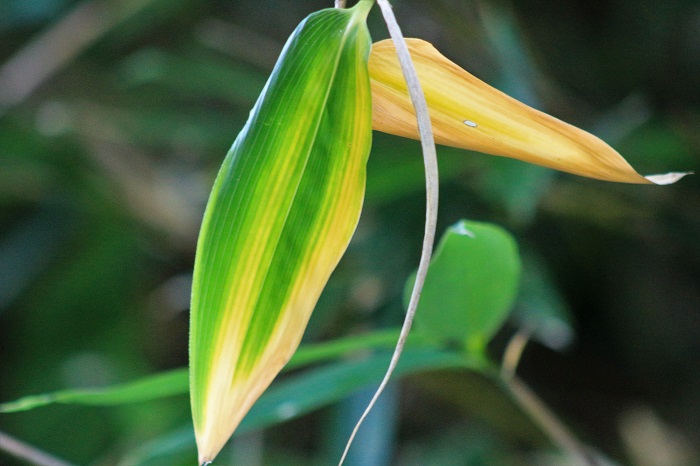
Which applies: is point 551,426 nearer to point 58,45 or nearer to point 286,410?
point 286,410

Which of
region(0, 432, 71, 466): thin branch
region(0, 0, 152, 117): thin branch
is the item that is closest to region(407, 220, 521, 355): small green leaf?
region(0, 432, 71, 466): thin branch

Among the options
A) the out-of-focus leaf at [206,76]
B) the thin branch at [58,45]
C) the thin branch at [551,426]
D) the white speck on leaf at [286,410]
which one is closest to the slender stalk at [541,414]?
the thin branch at [551,426]

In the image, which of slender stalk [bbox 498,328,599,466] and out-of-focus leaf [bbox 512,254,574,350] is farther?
out-of-focus leaf [bbox 512,254,574,350]

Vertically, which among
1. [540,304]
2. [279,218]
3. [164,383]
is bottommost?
[540,304]

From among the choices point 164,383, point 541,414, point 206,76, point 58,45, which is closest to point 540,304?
point 541,414

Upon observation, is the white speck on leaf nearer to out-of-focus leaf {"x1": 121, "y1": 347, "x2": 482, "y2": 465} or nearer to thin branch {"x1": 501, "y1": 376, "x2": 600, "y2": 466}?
out-of-focus leaf {"x1": 121, "y1": 347, "x2": 482, "y2": 465}

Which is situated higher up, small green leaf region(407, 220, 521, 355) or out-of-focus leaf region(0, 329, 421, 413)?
small green leaf region(407, 220, 521, 355)

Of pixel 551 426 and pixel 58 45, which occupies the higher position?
pixel 58 45
